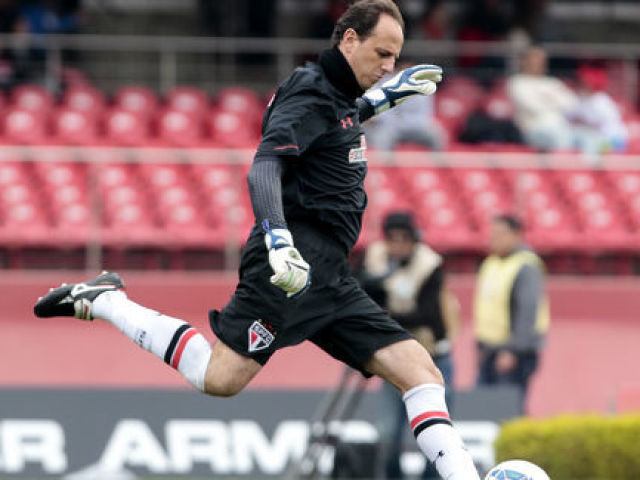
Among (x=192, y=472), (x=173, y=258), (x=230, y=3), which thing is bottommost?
(x=192, y=472)

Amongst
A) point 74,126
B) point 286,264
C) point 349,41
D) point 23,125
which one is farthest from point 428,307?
point 23,125

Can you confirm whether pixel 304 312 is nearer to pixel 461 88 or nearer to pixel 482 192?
pixel 482 192

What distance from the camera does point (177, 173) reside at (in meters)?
14.2

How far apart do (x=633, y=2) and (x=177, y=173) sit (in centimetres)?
806

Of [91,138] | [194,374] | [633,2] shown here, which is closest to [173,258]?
[91,138]

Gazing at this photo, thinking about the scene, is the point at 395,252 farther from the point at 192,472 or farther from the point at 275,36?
the point at 275,36

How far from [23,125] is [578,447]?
25.4 feet

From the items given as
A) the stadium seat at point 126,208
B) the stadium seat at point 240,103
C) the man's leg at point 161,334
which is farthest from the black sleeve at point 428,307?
the stadium seat at point 240,103

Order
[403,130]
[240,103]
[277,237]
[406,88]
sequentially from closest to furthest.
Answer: [277,237], [406,88], [403,130], [240,103]

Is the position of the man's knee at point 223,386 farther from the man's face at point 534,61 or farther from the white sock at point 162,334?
the man's face at point 534,61

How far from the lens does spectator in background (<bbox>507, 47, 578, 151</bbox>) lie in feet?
50.4

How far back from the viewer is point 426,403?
6328 mm

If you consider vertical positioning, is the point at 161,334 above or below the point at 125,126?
below

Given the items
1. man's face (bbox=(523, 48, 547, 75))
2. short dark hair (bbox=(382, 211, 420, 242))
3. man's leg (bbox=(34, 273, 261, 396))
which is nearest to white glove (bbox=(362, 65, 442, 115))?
man's leg (bbox=(34, 273, 261, 396))
